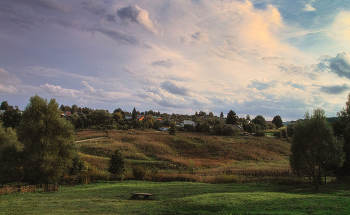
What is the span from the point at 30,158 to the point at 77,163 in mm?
6256

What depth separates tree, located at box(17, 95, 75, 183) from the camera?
25.7 m

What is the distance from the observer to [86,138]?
66.6 metres

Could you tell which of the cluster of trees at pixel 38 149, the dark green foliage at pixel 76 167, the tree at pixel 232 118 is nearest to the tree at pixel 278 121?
the tree at pixel 232 118

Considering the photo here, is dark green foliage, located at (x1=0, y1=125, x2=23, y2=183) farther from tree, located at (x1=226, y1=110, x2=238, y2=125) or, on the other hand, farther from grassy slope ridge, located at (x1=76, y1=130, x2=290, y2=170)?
tree, located at (x1=226, y1=110, x2=238, y2=125)

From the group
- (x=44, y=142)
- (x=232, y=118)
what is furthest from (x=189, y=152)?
(x=232, y=118)

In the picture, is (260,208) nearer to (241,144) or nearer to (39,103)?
(39,103)

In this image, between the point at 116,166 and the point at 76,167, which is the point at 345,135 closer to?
the point at 116,166

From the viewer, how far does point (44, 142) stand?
2633 cm

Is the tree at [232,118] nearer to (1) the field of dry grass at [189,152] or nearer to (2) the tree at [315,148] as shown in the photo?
(1) the field of dry grass at [189,152]

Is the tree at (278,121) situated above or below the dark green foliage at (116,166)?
above

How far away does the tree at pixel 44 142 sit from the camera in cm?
2567

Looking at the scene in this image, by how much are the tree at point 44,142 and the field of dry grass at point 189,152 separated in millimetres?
10530

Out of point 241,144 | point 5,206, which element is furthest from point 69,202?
point 241,144

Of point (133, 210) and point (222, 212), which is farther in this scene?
point (133, 210)
